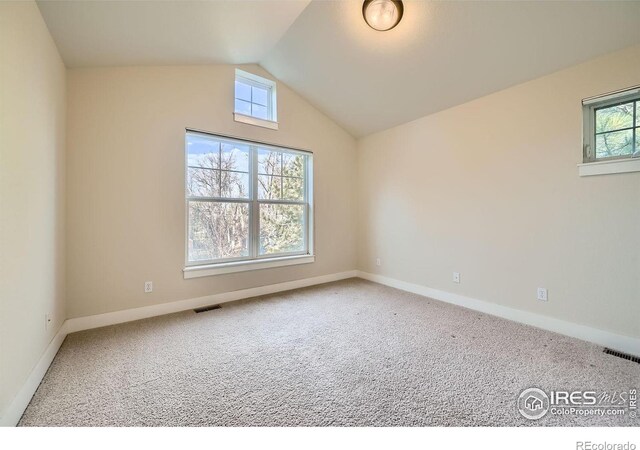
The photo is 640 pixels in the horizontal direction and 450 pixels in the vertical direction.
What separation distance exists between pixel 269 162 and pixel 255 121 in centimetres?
57

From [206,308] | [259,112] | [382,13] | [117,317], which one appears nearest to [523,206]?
[382,13]

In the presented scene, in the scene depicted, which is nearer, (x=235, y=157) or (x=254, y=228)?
(x=235, y=157)

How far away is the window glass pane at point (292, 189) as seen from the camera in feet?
13.1

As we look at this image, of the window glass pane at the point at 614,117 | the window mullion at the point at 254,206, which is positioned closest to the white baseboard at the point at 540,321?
the window glass pane at the point at 614,117

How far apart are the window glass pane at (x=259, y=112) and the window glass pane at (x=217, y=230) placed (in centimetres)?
121

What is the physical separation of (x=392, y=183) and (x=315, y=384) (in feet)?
10.0

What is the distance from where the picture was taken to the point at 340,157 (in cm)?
445

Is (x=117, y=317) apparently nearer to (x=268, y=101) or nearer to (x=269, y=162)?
(x=269, y=162)

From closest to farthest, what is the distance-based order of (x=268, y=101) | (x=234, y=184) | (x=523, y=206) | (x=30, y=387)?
(x=30, y=387), (x=523, y=206), (x=234, y=184), (x=268, y=101)

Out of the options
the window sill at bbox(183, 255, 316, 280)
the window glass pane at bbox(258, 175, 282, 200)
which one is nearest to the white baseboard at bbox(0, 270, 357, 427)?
the window sill at bbox(183, 255, 316, 280)

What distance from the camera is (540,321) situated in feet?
8.54

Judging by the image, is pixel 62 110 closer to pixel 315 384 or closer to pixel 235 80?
pixel 235 80

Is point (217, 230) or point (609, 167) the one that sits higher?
point (609, 167)

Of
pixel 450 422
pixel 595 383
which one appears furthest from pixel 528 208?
pixel 450 422
